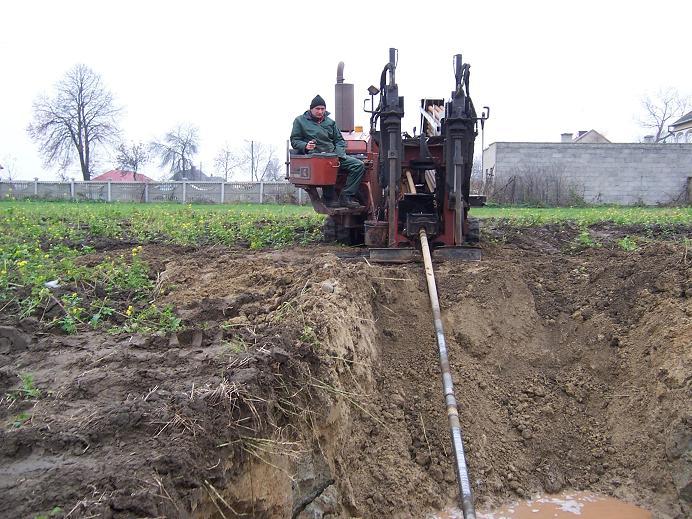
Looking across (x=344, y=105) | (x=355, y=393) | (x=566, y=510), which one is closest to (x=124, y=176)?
(x=344, y=105)

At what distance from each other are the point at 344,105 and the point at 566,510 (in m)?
7.50

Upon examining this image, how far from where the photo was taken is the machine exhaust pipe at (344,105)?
10320 mm

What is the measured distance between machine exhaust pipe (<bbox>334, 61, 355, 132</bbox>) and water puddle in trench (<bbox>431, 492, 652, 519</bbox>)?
7099mm

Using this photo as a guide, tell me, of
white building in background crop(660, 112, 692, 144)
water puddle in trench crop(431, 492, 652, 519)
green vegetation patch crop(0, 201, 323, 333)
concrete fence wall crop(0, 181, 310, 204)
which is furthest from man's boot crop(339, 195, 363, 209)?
white building in background crop(660, 112, 692, 144)

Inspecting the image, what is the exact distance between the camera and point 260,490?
3346 millimetres

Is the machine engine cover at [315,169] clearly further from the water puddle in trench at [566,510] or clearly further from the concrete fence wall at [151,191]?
the concrete fence wall at [151,191]

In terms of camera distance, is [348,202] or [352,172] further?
[348,202]

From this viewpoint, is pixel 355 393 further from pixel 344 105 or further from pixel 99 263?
pixel 344 105

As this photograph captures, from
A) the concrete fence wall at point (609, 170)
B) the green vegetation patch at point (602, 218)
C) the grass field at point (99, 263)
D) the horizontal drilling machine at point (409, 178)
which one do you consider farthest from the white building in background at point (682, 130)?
the horizontal drilling machine at point (409, 178)

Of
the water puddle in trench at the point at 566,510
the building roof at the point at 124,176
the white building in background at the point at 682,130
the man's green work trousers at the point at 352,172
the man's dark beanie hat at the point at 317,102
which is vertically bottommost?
the water puddle in trench at the point at 566,510

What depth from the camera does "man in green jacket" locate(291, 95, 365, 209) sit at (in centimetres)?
852

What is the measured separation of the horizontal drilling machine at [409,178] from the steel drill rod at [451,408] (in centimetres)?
79

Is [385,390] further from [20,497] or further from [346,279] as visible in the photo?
[20,497]

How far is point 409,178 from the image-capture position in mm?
7938
